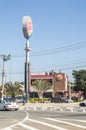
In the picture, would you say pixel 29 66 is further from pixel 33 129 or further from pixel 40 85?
pixel 33 129

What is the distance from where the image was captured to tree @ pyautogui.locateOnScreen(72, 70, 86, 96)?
12696cm

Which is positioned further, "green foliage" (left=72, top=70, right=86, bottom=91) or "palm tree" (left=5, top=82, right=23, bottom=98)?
"green foliage" (left=72, top=70, right=86, bottom=91)

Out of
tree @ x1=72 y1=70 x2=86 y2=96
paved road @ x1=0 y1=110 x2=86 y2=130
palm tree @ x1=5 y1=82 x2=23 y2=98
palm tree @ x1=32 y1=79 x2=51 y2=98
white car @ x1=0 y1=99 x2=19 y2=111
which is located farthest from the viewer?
tree @ x1=72 y1=70 x2=86 y2=96

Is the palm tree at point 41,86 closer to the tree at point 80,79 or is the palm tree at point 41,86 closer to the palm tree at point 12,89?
the palm tree at point 12,89

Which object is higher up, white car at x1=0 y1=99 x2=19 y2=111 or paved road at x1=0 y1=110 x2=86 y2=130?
white car at x1=0 y1=99 x2=19 y2=111

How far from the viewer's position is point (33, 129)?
2078 cm

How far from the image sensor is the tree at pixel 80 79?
127m

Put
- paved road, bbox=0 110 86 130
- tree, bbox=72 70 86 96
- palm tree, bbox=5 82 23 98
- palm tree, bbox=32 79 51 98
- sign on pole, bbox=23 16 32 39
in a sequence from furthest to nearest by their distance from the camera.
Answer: tree, bbox=72 70 86 96 → palm tree, bbox=32 79 51 98 → palm tree, bbox=5 82 23 98 → sign on pole, bbox=23 16 32 39 → paved road, bbox=0 110 86 130

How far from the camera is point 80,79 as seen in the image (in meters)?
130

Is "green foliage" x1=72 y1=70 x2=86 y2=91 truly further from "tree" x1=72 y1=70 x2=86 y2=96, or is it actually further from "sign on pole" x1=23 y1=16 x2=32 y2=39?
"sign on pole" x1=23 y1=16 x2=32 y2=39

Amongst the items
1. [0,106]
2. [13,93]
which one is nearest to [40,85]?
[13,93]

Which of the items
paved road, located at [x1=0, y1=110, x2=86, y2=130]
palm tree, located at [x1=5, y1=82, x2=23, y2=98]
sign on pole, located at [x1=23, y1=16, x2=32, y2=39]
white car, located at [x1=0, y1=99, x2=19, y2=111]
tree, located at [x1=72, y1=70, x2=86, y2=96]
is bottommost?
paved road, located at [x1=0, y1=110, x2=86, y2=130]

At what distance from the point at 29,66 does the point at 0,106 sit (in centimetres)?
4640

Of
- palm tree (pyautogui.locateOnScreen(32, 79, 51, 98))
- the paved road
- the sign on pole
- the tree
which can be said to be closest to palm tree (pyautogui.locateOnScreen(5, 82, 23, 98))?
palm tree (pyautogui.locateOnScreen(32, 79, 51, 98))
